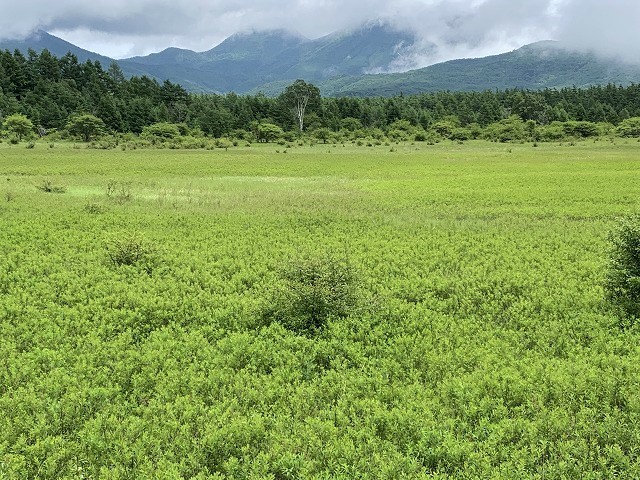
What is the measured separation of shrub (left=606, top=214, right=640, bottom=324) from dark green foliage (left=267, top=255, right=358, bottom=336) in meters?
5.86

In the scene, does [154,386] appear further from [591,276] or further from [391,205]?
[391,205]

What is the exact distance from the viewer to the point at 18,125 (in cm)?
7375

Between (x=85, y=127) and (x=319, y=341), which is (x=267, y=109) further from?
(x=319, y=341)

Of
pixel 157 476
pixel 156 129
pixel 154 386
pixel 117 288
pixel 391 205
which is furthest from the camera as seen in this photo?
pixel 156 129

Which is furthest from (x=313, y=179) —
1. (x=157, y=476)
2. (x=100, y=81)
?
A: (x=100, y=81)

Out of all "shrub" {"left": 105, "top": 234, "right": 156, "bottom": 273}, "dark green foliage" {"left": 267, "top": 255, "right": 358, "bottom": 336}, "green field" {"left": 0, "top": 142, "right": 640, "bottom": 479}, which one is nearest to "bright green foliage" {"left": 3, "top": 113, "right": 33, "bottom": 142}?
"green field" {"left": 0, "top": 142, "right": 640, "bottom": 479}

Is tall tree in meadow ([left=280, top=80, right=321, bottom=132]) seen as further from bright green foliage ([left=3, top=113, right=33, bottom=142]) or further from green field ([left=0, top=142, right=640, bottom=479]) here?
green field ([left=0, top=142, right=640, bottom=479])

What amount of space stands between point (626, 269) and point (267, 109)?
→ 108 m

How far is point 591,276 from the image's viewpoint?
12.8 metres

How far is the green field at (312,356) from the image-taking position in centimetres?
633

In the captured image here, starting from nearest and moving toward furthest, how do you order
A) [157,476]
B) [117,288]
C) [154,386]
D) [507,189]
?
[157,476] < [154,386] < [117,288] < [507,189]

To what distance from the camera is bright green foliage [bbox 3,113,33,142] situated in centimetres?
7319

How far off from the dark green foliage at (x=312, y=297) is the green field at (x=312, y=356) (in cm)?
13

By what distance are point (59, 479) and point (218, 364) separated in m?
3.15
